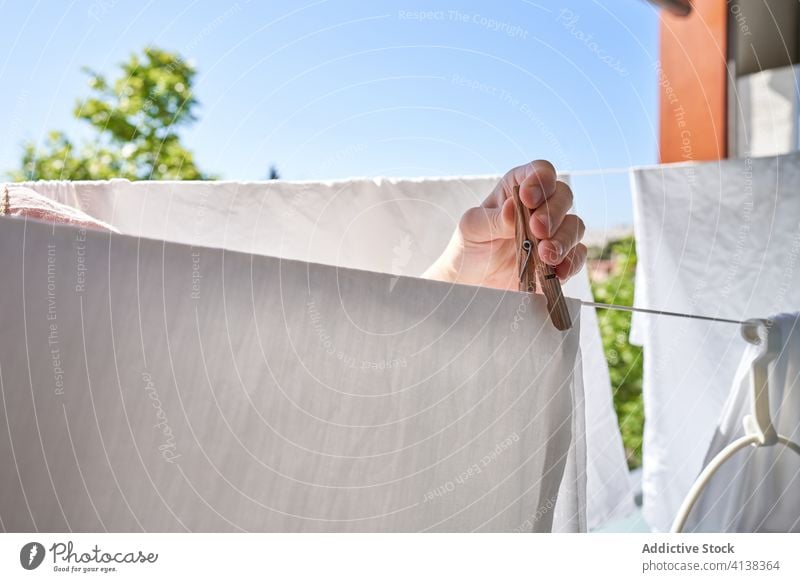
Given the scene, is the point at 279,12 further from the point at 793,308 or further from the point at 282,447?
the point at 793,308

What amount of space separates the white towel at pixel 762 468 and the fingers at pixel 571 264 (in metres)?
0.20

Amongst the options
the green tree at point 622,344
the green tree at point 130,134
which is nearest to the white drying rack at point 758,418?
the green tree at point 622,344

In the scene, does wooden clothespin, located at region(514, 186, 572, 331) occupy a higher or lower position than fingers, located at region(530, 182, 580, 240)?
lower

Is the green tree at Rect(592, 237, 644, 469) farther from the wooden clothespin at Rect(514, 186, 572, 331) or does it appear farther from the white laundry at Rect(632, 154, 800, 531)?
the wooden clothespin at Rect(514, 186, 572, 331)

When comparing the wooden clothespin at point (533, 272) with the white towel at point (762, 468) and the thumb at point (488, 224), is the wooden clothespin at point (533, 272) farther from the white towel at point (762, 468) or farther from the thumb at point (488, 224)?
the white towel at point (762, 468)

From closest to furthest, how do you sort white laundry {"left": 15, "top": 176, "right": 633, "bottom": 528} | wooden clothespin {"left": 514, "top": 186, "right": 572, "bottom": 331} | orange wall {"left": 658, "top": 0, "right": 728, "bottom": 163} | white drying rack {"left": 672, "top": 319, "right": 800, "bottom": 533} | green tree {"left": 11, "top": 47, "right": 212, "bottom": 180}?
wooden clothespin {"left": 514, "top": 186, "right": 572, "bottom": 331}, white drying rack {"left": 672, "top": 319, "right": 800, "bottom": 533}, white laundry {"left": 15, "top": 176, "right": 633, "bottom": 528}, orange wall {"left": 658, "top": 0, "right": 728, "bottom": 163}, green tree {"left": 11, "top": 47, "right": 212, "bottom": 180}

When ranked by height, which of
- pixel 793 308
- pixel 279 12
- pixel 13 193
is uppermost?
pixel 279 12

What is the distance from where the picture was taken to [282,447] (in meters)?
0.32

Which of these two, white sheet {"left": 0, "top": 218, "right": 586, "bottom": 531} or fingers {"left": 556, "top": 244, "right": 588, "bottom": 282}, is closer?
white sheet {"left": 0, "top": 218, "right": 586, "bottom": 531}

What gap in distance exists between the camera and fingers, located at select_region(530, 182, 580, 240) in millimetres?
403

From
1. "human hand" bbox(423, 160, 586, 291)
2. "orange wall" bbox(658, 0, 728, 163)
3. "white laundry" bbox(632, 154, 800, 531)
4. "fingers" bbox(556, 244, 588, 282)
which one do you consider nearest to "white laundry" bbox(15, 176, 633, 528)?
"white laundry" bbox(632, 154, 800, 531)

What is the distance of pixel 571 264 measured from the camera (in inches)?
17.3
